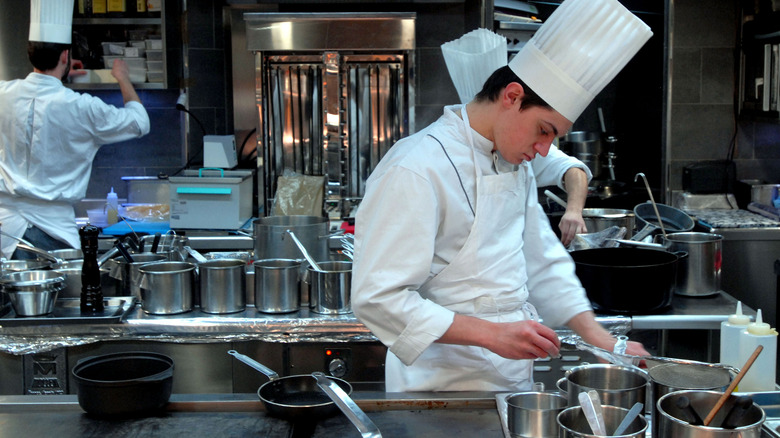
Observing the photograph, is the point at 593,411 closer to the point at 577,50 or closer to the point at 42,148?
the point at 577,50

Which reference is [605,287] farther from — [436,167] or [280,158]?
[280,158]

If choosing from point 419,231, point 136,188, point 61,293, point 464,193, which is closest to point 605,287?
point 464,193

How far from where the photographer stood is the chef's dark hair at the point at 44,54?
406 centimetres

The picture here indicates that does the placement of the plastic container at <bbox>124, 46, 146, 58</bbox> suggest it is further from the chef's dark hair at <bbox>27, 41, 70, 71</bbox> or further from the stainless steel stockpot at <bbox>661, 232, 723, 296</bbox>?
the stainless steel stockpot at <bbox>661, 232, 723, 296</bbox>

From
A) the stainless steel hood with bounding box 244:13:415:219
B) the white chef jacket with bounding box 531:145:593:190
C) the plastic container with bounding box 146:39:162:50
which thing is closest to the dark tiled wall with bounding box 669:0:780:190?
the stainless steel hood with bounding box 244:13:415:219

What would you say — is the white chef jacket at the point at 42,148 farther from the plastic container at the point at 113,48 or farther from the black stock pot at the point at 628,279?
the black stock pot at the point at 628,279

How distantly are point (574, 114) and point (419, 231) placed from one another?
0.44m

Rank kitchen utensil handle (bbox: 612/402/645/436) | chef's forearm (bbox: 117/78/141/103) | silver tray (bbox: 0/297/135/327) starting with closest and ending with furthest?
1. kitchen utensil handle (bbox: 612/402/645/436)
2. silver tray (bbox: 0/297/135/327)
3. chef's forearm (bbox: 117/78/141/103)

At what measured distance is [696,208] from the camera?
16.1 ft

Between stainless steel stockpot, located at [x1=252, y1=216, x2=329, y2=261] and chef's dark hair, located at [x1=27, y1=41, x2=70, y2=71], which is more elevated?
chef's dark hair, located at [x1=27, y1=41, x2=70, y2=71]

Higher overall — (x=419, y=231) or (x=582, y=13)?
(x=582, y=13)

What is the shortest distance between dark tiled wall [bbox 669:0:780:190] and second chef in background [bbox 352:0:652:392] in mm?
3262

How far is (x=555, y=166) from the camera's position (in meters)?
3.11

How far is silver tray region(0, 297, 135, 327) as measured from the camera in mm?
2748
